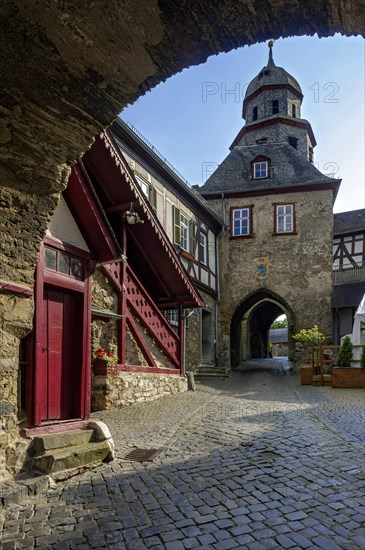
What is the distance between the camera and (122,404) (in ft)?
26.8

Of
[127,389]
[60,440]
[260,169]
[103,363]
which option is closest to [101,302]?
[103,363]

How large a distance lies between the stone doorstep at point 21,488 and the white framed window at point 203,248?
1310 centimetres

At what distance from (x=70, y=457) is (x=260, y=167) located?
18.1 metres

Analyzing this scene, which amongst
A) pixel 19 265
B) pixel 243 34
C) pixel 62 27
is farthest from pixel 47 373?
pixel 243 34

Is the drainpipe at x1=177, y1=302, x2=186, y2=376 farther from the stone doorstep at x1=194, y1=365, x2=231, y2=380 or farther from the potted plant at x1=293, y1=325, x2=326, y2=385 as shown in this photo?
the potted plant at x1=293, y1=325, x2=326, y2=385

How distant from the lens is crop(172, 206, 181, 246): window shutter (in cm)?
1430

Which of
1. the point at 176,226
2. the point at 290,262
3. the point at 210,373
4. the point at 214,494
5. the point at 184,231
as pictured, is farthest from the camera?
the point at 290,262

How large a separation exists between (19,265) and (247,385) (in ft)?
34.7

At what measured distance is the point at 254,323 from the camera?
1259 inches

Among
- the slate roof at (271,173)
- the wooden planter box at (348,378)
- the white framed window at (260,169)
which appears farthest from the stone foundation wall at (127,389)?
the white framed window at (260,169)

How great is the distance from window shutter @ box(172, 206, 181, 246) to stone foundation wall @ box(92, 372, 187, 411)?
548 cm

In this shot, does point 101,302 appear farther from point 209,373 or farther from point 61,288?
point 209,373

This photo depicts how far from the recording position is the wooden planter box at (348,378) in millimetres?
11859

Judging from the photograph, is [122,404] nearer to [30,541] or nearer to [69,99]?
[30,541]
